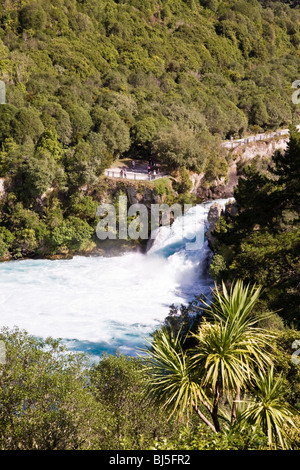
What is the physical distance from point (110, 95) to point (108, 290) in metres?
27.0

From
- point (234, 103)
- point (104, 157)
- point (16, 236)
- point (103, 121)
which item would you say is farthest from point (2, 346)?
point (234, 103)

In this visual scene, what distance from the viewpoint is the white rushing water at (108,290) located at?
20734mm

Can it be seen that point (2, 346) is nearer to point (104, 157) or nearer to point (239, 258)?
point (239, 258)

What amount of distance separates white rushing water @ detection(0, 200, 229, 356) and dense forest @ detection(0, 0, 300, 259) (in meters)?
3.93

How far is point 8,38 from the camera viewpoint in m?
51.1

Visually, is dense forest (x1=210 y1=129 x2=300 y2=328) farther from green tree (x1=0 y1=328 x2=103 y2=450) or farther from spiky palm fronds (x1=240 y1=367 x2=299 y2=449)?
green tree (x1=0 y1=328 x2=103 y2=450)

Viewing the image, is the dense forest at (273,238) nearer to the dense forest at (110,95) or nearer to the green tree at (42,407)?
the green tree at (42,407)

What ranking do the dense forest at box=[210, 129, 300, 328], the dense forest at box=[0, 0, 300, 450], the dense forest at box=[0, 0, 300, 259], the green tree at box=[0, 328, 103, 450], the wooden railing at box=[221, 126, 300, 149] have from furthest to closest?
the wooden railing at box=[221, 126, 300, 149] → the dense forest at box=[0, 0, 300, 259] → the dense forest at box=[210, 129, 300, 328] → the green tree at box=[0, 328, 103, 450] → the dense forest at box=[0, 0, 300, 450]

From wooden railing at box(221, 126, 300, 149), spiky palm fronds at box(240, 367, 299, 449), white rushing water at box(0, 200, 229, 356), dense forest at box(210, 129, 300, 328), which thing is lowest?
white rushing water at box(0, 200, 229, 356)

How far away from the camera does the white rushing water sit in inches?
816

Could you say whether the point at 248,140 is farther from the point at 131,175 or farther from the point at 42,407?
the point at 42,407

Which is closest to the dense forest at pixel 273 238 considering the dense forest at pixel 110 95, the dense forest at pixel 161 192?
the dense forest at pixel 161 192

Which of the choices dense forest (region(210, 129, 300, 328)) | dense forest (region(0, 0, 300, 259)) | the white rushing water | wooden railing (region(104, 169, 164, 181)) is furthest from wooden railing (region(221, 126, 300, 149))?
dense forest (region(210, 129, 300, 328))

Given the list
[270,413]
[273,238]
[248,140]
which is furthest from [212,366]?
[248,140]
